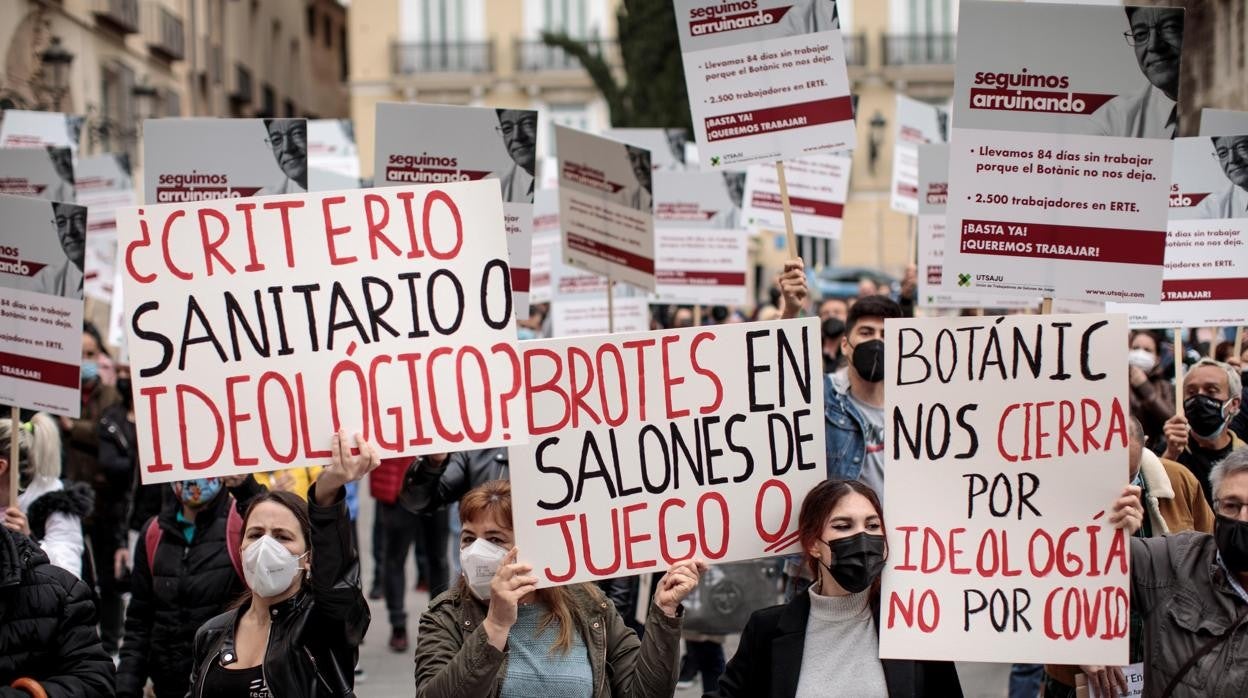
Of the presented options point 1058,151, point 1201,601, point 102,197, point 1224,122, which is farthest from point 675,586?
point 102,197

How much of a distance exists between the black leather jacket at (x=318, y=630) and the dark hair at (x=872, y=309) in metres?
2.66

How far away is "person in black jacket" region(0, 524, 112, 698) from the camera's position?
4.53m

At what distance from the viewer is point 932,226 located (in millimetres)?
10039

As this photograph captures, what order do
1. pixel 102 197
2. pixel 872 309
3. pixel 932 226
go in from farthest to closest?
pixel 102 197 → pixel 932 226 → pixel 872 309

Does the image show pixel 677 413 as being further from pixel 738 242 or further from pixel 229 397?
pixel 738 242

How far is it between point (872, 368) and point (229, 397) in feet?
8.76

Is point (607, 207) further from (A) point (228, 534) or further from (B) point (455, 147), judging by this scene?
(A) point (228, 534)

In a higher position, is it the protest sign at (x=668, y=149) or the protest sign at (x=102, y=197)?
the protest sign at (x=668, y=149)

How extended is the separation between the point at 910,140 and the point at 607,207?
5.71 meters

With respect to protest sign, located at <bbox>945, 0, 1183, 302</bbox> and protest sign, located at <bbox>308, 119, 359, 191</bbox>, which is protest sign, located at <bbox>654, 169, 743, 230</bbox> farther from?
protest sign, located at <bbox>945, 0, 1183, 302</bbox>

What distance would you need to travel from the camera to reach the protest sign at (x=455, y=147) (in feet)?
25.3

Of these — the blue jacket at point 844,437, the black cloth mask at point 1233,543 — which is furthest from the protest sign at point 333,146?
the black cloth mask at point 1233,543

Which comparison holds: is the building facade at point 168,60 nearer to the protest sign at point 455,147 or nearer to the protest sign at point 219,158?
the protest sign at point 219,158

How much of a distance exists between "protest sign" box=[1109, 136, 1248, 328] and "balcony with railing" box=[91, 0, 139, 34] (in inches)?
966
